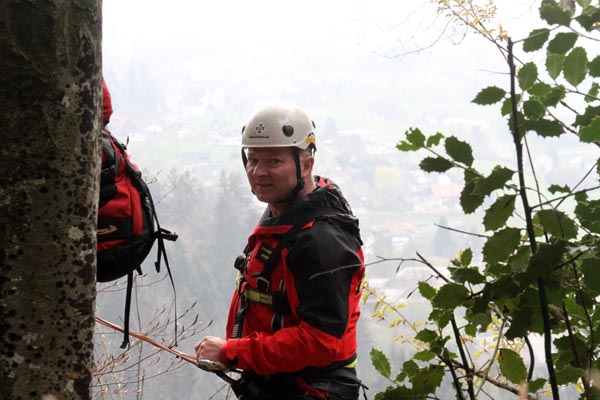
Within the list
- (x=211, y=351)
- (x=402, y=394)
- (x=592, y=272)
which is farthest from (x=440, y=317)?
(x=211, y=351)

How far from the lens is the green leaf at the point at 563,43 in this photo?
138 cm

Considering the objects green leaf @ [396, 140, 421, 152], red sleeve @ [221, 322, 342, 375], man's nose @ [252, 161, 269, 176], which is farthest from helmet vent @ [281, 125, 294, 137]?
green leaf @ [396, 140, 421, 152]

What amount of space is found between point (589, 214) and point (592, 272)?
20 cm

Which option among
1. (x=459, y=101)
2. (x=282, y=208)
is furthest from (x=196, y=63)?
(x=282, y=208)

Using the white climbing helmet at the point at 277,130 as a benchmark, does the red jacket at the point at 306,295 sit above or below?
below

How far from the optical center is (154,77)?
362 feet

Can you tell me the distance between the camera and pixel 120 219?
7.45ft

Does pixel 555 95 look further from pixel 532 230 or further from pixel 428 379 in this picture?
pixel 428 379

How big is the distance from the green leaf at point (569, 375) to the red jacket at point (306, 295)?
2.68ft

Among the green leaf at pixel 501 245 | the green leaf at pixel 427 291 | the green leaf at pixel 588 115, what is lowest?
the green leaf at pixel 427 291

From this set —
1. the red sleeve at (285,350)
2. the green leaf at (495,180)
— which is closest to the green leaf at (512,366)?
the green leaf at (495,180)

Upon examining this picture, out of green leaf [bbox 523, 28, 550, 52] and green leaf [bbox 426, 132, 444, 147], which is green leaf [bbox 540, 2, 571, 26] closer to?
green leaf [bbox 523, 28, 550, 52]

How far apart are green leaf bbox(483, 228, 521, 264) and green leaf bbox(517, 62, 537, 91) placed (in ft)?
0.93

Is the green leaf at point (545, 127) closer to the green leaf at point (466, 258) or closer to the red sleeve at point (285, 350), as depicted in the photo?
the green leaf at point (466, 258)
